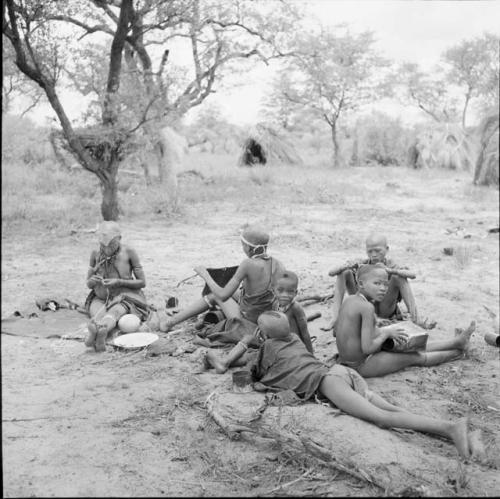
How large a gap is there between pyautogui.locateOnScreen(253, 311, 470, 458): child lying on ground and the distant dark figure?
15163 mm

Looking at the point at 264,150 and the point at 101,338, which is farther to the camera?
the point at 264,150

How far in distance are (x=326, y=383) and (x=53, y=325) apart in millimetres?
2123

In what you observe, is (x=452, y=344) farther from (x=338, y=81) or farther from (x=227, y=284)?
(x=338, y=81)

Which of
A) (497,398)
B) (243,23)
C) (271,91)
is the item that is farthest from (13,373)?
(271,91)

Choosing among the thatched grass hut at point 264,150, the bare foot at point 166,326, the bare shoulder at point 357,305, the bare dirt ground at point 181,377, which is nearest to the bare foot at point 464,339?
the bare dirt ground at point 181,377

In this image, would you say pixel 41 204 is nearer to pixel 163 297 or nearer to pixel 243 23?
pixel 163 297

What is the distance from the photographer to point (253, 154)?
18125mm

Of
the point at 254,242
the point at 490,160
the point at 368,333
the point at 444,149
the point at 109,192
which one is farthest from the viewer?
the point at 444,149

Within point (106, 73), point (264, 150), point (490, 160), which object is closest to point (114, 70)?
point (106, 73)

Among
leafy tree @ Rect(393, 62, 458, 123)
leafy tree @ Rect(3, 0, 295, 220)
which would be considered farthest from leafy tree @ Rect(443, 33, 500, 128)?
leafy tree @ Rect(3, 0, 295, 220)

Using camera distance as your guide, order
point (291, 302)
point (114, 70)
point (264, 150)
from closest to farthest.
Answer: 1. point (291, 302)
2. point (114, 70)
3. point (264, 150)

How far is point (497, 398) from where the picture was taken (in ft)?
10.2

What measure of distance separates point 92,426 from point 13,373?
39.2 inches

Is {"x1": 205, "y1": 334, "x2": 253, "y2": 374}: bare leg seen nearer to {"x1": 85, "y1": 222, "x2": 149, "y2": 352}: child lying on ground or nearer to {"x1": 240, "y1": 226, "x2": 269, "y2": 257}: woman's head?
{"x1": 240, "y1": 226, "x2": 269, "y2": 257}: woman's head
